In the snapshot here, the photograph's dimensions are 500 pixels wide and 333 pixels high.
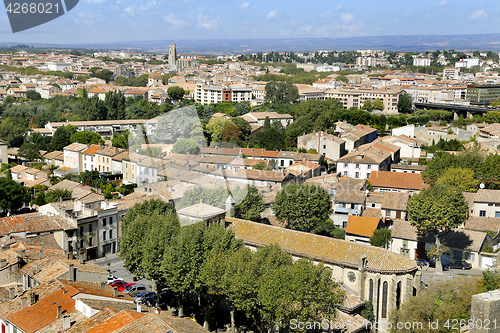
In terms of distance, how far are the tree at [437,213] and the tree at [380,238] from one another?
123 cm

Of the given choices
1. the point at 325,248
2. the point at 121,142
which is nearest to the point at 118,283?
the point at 325,248

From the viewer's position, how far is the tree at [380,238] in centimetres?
2050

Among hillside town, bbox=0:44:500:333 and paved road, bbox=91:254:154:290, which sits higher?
hillside town, bbox=0:44:500:333

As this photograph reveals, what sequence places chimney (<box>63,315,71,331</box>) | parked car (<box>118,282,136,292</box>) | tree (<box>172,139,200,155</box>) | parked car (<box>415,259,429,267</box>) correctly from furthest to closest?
tree (<box>172,139,200,155</box>)
parked car (<box>415,259,429,267</box>)
parked car (<box>118,282,136,292</box>)
chimney (<box>63,315,71,331</box>)

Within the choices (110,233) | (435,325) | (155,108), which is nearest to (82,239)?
(110,233)

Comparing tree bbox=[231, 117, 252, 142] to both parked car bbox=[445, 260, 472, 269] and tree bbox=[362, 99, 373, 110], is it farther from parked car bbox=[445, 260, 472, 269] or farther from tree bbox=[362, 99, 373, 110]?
tree bbox=[362, 99, 373, 110]

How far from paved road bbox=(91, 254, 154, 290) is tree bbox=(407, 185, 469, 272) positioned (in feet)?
36.1

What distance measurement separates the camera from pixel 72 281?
13031mm

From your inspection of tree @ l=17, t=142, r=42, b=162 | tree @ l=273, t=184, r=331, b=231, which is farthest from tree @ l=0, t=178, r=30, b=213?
tree @ l=17, t=142, r=42, b=162

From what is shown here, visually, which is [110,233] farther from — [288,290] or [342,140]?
[342,140]

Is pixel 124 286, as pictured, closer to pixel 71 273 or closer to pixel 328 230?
pixel 71 273

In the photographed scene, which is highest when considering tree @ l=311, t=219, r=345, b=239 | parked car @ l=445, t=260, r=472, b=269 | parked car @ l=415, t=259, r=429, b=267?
tree @ l=311, t=219, r=345, b=239

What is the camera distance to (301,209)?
21.3m

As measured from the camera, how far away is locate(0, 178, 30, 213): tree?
25.3 meters
